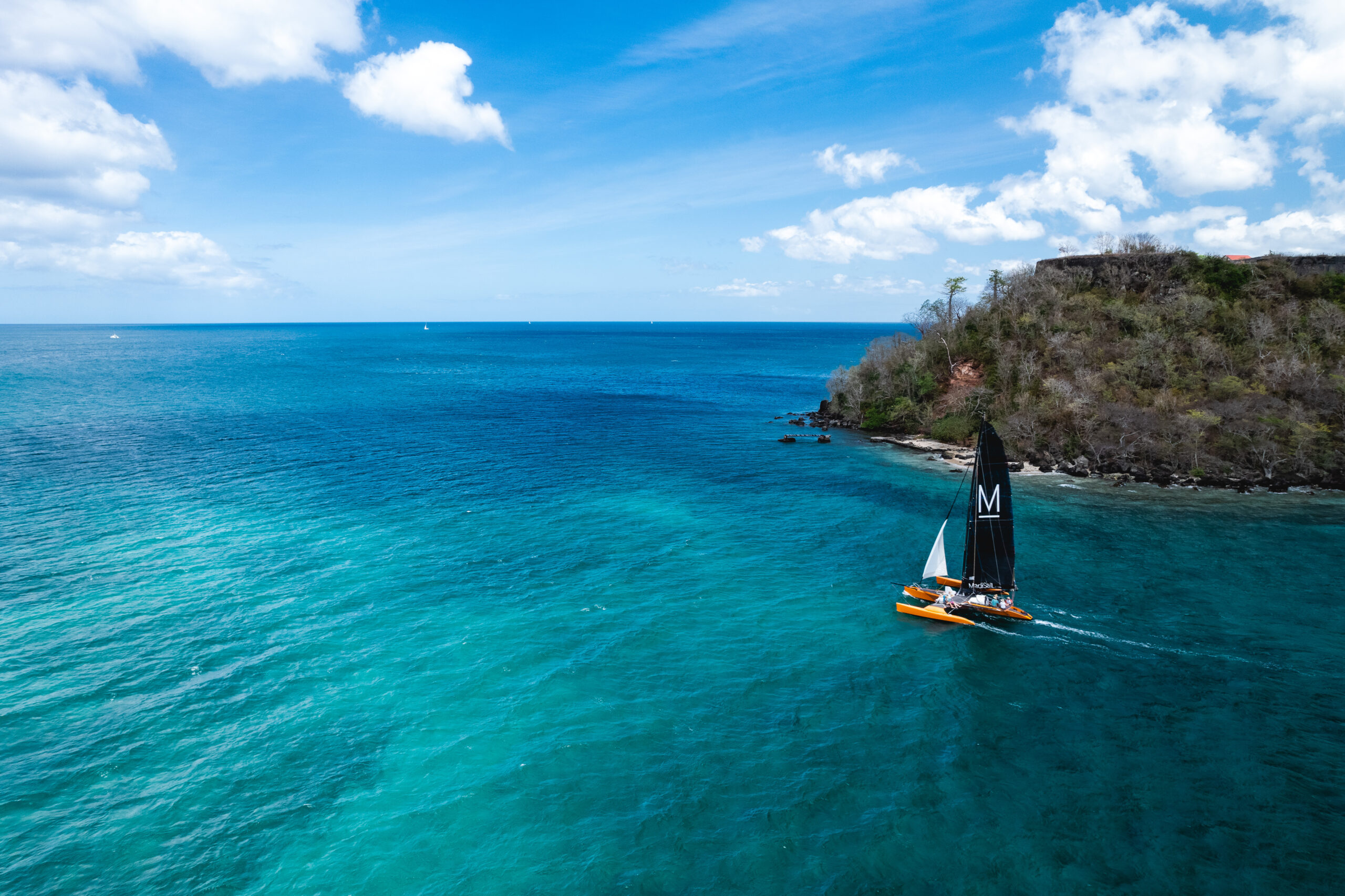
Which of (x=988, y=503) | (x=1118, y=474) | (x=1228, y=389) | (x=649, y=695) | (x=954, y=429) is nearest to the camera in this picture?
(x=649, y=695)

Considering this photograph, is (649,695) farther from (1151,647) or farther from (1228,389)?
(1228,389)

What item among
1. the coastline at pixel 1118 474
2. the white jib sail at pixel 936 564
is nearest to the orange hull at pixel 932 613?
the white jib sail at pixel 936 564

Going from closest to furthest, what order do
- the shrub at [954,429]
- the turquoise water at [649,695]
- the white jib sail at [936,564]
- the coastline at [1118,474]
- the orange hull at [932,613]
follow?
the turquoise water at [649,695] < the orange hull at [932,613] < the white jib sail at [936,564] < the coastline at [1118,474] < the shrub at [954,429]

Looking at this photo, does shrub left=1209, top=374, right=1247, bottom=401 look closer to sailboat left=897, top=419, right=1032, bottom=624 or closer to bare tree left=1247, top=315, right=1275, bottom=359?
bare tree left=1247, top=315, right=1275, bottom=359

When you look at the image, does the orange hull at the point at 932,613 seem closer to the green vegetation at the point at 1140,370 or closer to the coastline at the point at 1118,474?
the coastline at the point at 1118,474

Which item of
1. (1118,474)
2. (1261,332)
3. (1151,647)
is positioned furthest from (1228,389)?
(1151,647)

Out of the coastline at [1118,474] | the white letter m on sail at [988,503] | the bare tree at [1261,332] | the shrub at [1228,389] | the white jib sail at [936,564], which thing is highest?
the bare tree at [1261,332]

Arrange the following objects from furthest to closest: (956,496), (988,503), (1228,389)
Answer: (1228,389) → (956,496) → (988,503)
